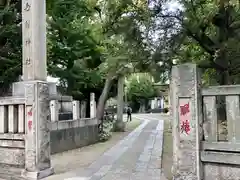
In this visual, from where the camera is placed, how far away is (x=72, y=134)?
12859 millimetres

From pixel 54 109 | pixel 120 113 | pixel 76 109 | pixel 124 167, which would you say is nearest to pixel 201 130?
pixel 124 167

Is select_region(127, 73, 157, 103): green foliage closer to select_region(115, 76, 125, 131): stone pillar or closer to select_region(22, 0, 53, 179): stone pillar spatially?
select_region(115, 76, 125, 131): stone pillar

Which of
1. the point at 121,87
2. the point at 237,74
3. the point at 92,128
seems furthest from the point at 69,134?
the point at 121,87

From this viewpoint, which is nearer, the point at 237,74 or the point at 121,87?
the point at 237,74

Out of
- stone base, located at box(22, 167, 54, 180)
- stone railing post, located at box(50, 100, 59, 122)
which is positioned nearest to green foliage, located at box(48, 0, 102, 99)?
stone railing post, located at box(50, 100, 59, 122)

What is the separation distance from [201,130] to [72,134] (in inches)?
311

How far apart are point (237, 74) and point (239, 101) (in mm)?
5034

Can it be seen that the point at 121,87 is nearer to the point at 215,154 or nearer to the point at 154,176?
the point at 154,176

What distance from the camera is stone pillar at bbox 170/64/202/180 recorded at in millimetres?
5746

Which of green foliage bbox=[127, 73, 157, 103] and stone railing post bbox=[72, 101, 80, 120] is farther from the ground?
green foliage bbox=[127, 73, 157, 103]

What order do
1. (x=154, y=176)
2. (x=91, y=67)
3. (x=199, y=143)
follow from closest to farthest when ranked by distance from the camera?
(x=199, y=143) → (x=154, y=176) → (x=91, y=67)

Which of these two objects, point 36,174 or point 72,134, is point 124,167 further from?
point 72,134

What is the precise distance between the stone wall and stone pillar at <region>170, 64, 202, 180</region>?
250 inches

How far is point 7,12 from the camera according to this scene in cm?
1334
